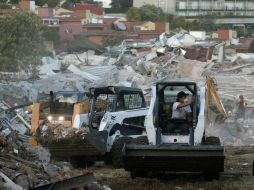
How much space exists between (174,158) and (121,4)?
139682 mm

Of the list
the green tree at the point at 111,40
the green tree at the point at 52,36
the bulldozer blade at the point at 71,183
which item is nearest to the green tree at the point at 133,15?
the green tree at the point at 52,36

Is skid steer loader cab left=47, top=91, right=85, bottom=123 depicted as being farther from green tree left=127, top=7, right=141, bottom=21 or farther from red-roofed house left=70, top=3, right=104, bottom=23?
green tree left=127, top=7, right=141, bottom=21

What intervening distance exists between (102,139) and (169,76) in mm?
28863

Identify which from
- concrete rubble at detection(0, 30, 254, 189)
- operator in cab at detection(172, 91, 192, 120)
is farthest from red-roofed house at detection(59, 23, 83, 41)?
operator in cab at detection(172, 91, 192, 120)

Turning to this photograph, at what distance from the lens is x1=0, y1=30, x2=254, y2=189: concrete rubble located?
14.2 m

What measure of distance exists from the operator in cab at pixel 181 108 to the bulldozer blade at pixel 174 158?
3.31 feet

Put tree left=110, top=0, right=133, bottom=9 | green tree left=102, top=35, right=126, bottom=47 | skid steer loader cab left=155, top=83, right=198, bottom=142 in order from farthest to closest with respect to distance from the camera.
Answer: tree left=110, top=0, right=133, bottom=9 → green tree left=102, top=35, right=126, bottom=47 → skid steer loader cab left=155, top=83, right=198, bottom=142

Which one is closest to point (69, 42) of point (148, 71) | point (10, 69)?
point (148, 71)

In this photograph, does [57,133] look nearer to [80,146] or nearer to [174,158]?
[80,146]

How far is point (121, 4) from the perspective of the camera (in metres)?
153

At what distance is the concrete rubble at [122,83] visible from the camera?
1425 cm

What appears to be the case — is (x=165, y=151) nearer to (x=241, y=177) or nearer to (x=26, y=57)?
(x=241, y=177)

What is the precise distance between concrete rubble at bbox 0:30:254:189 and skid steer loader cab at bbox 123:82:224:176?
1.45 m

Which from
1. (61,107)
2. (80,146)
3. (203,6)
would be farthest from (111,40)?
(80,146)
